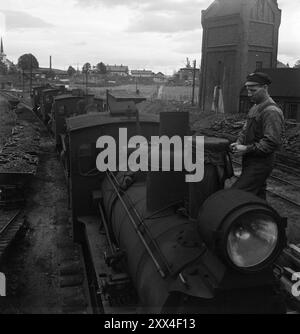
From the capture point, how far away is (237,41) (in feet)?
113

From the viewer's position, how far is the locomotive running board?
472 cm

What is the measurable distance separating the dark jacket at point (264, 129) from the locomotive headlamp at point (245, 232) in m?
1.02

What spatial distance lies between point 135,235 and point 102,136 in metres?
2.86

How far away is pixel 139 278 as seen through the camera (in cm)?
447

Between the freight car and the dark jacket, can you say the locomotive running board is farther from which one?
the dark jacket

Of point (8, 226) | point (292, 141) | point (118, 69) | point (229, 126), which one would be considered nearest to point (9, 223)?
point (8, 226)

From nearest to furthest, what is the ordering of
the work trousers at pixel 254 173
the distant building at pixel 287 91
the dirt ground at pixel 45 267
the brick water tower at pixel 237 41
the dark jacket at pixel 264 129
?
the dark jacket at pixel 264 129 → the work trousers at pixel 254 173 → the dirt ground at pixel 45 267 → the distant building at pixel 287 91 → the brick water tower at pixel 237 41

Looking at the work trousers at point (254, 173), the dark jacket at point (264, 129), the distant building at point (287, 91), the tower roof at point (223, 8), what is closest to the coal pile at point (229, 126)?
the distant building at point (287, 91)

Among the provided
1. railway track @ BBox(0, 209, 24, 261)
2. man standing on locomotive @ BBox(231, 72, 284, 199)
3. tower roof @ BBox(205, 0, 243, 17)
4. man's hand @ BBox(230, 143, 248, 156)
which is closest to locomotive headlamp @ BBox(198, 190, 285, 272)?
man's hand @ BBox(230, 143, 248, 156)

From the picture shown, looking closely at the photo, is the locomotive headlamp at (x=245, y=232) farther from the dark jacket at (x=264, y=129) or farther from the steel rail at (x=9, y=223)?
the steel rail at (x=9, y=223)

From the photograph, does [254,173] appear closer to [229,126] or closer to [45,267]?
[45,267]

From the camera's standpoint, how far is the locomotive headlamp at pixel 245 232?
319cm

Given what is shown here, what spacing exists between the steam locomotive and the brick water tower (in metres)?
30.2
